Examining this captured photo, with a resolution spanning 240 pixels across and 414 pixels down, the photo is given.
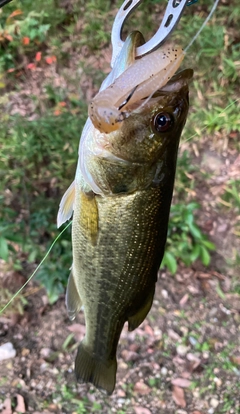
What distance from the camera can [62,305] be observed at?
2.78 m

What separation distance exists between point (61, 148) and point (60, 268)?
3.06 ft

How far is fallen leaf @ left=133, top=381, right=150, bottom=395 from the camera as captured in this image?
2.54 meters

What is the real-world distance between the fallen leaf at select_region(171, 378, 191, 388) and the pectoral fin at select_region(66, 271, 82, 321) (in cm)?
149

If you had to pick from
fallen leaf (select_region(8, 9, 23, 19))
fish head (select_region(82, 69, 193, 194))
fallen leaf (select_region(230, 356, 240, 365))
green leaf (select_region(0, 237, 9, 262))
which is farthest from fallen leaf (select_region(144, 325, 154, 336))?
fallen leaf (select_region(8, 9, 23, 19))

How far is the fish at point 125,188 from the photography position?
0.85m

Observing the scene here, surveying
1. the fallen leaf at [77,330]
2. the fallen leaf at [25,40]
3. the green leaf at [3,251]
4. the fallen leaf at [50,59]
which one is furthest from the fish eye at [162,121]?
the fallen leaf at [25,40]

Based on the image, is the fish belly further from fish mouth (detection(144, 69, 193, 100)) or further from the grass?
the grass

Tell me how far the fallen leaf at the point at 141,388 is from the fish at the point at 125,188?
132 centimetres

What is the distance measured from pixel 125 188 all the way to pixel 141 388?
6.40 feet

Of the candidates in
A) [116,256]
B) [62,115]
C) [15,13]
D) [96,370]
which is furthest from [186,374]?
[15,13]

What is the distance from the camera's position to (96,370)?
1470mm

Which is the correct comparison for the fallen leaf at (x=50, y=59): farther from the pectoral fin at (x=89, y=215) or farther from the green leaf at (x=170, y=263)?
the pectoral fin at (x=89, y=215)

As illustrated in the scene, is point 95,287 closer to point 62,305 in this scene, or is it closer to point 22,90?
point 62,305

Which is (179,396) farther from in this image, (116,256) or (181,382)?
(116,256)
